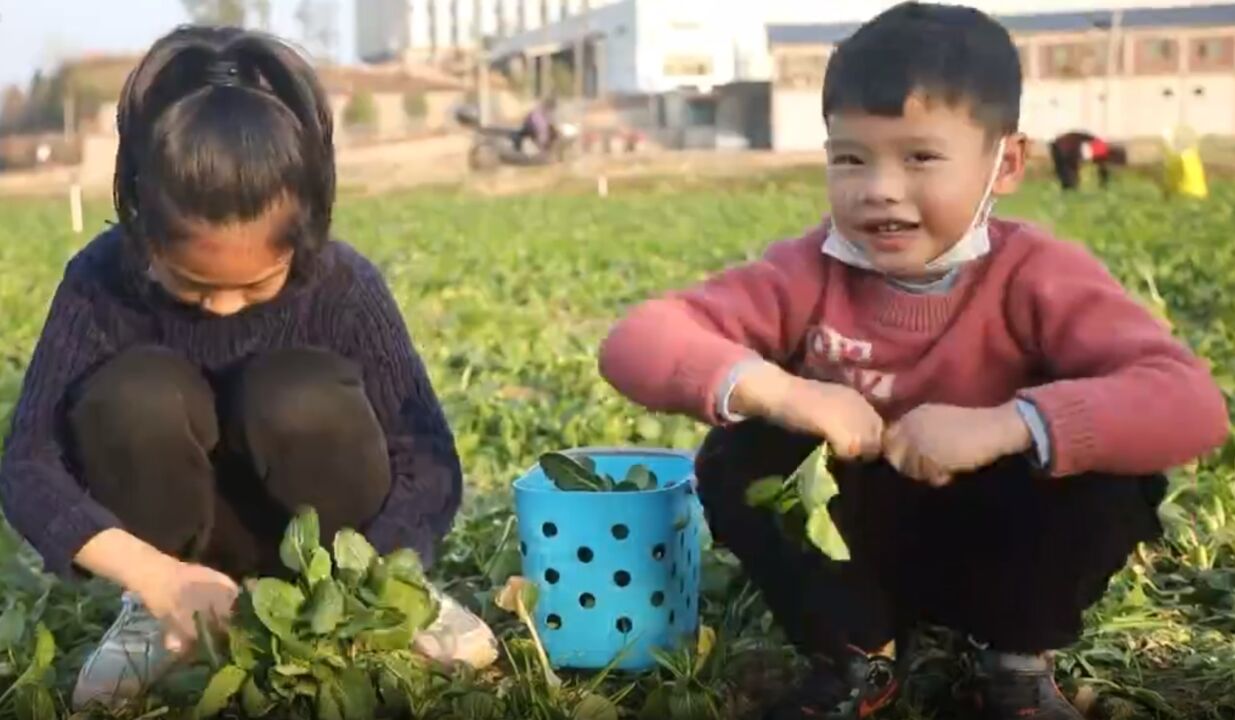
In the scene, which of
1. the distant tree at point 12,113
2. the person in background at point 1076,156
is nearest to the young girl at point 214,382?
the person in background at point 1076,156

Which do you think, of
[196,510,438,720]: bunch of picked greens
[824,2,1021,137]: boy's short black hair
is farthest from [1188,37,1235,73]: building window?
[196,510,438,720]: bunch of picked greens

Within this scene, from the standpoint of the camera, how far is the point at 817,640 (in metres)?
1.73

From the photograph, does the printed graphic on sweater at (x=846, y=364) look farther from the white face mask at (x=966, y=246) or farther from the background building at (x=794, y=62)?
the background building at (x=794, y=62)

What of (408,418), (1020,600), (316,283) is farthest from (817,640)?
(316,283)

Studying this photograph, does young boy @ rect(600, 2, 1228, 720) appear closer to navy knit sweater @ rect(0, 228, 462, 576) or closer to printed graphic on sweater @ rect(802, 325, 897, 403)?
printed graphic on sweater @ rect(802, 325, 897, 403)

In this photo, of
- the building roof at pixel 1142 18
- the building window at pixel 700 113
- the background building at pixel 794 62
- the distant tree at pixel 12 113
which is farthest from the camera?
the building window at pixel 700 113

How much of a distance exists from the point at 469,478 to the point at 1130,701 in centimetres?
143

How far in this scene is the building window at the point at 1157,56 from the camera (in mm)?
12914

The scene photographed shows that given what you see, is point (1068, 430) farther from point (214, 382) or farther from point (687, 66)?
point (687, 66)

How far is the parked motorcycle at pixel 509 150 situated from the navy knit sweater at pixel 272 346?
23.6m

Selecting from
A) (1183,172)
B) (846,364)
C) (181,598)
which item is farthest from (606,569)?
(1183,172)

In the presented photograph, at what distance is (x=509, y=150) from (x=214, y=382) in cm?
2457

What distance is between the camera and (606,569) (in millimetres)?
1879

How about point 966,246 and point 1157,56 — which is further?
point 1157,56
